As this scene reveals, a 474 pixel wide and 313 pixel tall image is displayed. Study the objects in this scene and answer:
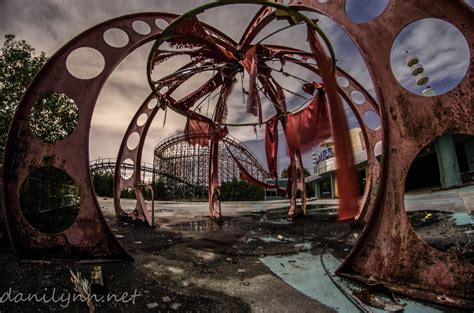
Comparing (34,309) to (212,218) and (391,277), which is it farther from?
(212,218)

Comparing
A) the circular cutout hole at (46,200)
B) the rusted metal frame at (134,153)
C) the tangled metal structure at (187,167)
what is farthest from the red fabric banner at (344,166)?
the tangled metal structure at (187,167)

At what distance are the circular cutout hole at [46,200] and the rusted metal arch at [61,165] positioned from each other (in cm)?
245

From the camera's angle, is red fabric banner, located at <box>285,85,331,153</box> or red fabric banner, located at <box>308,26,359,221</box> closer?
red fabric banner, located at <box>308,26,359,221</box>

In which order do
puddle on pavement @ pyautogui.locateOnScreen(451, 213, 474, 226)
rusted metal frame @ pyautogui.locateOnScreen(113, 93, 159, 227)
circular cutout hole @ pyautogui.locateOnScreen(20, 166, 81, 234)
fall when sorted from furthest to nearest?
rusted metal frame @ pyautogui.locateOnScreen(113, 93, 159, 227) → circular cutout hole @ pyautogui.locateOnScreen(20, 166, 81, 234) → puddle on pavement @ pyautogui.locateOnScreen(451, 213, 474, 226)

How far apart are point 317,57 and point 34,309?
4507mm

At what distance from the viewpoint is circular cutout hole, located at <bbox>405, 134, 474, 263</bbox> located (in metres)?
3.96

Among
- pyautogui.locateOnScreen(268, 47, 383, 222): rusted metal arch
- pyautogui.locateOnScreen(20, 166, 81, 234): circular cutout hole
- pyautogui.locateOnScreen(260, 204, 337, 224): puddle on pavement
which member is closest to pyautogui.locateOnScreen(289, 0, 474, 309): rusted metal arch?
pyautogui.locateOnScreen(268, 47, 383, 222): rusted metal arch

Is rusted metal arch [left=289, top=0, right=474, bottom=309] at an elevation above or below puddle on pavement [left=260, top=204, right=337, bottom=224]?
above

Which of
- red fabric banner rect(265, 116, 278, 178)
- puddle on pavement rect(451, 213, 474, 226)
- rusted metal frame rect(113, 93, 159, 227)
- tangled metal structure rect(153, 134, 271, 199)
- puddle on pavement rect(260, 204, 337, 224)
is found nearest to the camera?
puddle on pavement rect(451, 213, 474, 226)

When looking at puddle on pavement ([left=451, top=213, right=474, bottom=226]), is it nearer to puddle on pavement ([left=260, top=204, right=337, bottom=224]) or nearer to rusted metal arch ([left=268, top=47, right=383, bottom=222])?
rusted metal arch ([left=268, top=47, right=383, bottom=222])

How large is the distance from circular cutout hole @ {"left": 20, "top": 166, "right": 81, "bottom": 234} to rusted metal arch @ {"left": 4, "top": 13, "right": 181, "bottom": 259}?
8.05 ft

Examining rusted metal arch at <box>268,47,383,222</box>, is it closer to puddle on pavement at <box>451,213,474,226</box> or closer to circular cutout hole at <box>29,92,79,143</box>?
puddle on pavement at <box>451,213,474,226</box>

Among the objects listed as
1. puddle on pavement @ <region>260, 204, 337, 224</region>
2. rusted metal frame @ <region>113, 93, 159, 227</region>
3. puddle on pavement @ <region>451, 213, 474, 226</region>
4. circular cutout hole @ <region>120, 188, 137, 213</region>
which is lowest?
puddle on pavement @ <region>260, 204, 337, 224</region>

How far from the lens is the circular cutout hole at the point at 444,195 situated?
3.96 meters
